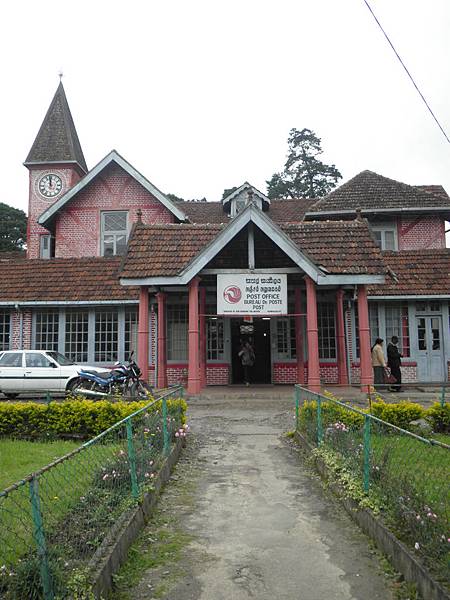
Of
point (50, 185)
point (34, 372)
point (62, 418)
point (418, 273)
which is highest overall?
point (50, 185)

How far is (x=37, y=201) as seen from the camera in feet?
88.3

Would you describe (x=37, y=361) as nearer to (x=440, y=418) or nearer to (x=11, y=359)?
(x=11, y=359)

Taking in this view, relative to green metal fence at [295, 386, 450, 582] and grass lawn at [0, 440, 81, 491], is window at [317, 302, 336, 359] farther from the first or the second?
green metal fence at [295, 386, 450, 582]

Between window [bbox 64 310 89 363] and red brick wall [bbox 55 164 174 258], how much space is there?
3.89m

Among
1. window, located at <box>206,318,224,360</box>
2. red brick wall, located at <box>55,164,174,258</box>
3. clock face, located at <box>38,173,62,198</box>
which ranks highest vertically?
clock face, located at <box>38,173,62,198</box>

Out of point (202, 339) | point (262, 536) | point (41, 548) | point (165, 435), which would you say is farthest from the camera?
point (202, 339)

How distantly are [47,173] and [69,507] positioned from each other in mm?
24585

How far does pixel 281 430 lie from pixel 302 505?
15.9 feet

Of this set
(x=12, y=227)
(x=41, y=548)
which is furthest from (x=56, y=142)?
(x=12, y=227)

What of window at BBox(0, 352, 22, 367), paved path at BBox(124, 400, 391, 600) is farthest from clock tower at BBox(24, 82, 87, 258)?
paved path at BBox(124, 400, 391, 600)

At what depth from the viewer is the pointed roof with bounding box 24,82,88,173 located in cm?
2691

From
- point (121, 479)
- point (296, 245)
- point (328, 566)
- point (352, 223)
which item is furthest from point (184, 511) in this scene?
point (352, 223)

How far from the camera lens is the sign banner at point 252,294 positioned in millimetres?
15711

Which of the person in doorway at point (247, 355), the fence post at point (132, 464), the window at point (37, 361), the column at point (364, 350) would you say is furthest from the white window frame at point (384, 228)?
the fence post at point (132, 464)
